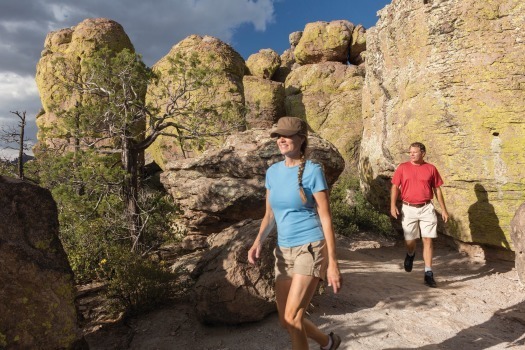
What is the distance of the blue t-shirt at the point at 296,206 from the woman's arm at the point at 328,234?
0.06 meters

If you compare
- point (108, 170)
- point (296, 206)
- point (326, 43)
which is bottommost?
point (296, 206)

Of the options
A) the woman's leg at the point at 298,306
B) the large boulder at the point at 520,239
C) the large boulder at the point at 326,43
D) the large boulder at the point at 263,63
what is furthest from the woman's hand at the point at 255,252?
the large boulder at the point at 326,43

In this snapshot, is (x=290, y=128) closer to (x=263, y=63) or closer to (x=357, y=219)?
(x=357, y=219)

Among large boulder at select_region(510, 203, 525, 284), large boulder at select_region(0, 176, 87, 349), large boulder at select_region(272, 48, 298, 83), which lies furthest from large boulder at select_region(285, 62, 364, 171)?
→ large boulder at select_region(0, 176, 87, 349)

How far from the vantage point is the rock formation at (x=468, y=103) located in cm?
638

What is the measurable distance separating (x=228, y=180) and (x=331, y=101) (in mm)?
18310

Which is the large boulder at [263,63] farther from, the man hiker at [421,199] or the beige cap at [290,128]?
the beige cap at [290,128]

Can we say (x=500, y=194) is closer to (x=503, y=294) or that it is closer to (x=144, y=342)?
(x=503, y=294)

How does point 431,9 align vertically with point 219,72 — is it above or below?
above

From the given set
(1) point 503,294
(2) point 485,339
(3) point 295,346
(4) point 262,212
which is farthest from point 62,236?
(1) point 503,294

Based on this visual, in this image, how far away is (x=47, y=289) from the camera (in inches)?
140

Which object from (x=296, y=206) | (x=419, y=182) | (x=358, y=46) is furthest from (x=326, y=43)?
(x=296, y=206)

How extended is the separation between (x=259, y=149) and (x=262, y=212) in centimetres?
137

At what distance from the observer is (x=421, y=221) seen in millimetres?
5707
